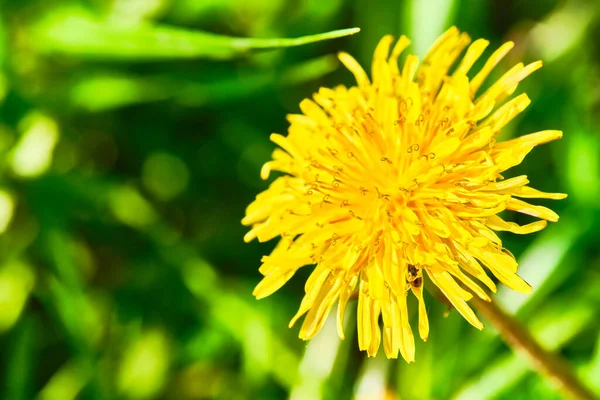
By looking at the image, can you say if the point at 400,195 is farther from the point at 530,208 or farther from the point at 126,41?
the point at 126,41

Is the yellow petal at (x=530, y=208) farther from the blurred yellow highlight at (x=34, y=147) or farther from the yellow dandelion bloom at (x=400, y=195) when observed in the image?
the blurred yellow highlight at (x=34, y=147)

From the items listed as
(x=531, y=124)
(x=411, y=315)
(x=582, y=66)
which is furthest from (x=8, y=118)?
(x=582, y=66)

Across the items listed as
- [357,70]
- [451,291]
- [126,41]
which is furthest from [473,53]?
[126,41]

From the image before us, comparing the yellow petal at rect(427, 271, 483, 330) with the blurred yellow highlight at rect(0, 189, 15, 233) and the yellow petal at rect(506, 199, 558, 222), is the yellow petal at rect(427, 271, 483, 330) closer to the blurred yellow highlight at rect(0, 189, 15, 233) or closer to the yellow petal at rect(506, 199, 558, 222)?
the yellow petal at rect(506, 199, 558, 222)

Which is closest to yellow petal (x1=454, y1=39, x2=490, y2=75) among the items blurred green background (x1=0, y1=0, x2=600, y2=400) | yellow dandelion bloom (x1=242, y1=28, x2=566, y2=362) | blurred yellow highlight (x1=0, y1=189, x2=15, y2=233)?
yellow dandelion bloom (x1=242, y1=28, x2=566, y2=362)

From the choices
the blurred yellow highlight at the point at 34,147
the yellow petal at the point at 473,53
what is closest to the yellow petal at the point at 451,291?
the yellow petal at the point at 473,53

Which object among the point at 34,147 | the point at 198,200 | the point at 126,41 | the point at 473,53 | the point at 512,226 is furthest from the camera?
the point at 198,200

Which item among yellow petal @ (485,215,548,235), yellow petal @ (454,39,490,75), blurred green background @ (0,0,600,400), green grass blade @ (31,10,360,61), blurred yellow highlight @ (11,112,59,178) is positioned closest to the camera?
yellow petal @ (485,215,548,235)

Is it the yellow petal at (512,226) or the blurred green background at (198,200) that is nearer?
the yellow petal at (512,226)
